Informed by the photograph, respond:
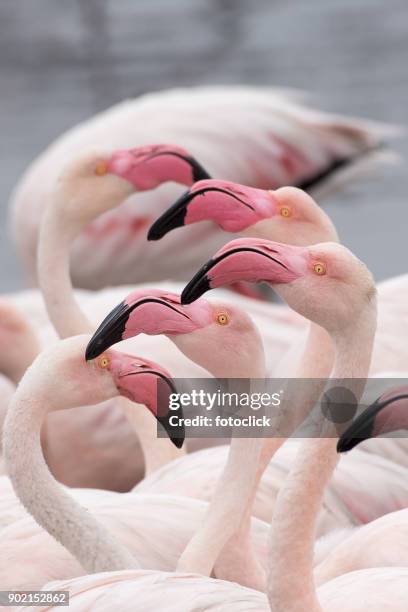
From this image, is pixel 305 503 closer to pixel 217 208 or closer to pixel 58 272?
pixel 217 208

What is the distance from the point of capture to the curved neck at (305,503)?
9.48 feet

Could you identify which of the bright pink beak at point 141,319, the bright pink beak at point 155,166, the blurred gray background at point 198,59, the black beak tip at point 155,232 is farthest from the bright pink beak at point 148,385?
the blurred gray background at point 198,59

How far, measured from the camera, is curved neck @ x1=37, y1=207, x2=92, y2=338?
442 centimetres

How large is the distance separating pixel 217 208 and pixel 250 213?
0.13m

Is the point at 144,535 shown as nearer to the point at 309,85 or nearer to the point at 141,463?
the point at 141,463

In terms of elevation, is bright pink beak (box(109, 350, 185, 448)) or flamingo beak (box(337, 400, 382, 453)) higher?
flamingo beak (box(337, 400, 382, 453))

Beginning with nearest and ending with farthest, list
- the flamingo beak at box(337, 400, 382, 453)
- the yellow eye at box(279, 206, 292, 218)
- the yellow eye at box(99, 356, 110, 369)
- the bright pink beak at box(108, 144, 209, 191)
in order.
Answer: the flamingo beak at box(337, 400, 382, 453)
the yellow eye at box(99, 356, 110, 369)
the yellow eye at box(279, 206, 292, 218)
the bright pink beak at box(108, 144, 209, 191)

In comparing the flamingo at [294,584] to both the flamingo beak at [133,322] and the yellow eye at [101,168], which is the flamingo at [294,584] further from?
the yellow eye at [101,168]

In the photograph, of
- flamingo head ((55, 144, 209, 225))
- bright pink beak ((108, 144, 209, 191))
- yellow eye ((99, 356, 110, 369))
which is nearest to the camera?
yellow eye ((99, 356, 110, 369))

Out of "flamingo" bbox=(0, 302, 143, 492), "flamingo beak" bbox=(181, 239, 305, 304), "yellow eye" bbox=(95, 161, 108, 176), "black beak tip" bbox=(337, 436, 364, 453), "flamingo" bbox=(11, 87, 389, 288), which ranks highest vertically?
"flamingo beak" bbox=(181, 239, 305, 304)

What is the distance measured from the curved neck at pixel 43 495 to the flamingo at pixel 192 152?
3480 millimetres

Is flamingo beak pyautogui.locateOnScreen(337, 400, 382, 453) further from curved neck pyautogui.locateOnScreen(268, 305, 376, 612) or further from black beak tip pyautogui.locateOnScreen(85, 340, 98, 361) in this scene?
black beak tip pyautogui.locateOnScreen(85, 340, 98, 361)

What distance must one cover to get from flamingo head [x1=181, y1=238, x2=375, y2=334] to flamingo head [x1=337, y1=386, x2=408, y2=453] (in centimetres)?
20

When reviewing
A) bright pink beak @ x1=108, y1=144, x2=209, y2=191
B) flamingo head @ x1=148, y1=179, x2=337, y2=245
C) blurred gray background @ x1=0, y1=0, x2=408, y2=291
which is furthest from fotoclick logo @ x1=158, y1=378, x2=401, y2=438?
blurred gray background @ x1=0, y1=0, x2=408, y2=291
